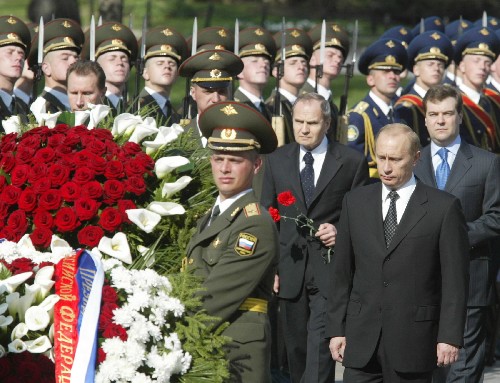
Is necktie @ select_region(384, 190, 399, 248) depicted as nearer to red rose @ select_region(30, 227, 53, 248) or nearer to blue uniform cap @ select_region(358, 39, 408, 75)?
red rose @ select_region(30, 227, 53, 248)

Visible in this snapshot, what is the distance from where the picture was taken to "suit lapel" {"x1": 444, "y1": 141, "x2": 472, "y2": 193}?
8258 millimetres

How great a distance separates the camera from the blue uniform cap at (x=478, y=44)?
1263 centimetres

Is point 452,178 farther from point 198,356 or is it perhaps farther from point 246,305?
point 198,356

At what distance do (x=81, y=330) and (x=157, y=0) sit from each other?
1273 inches

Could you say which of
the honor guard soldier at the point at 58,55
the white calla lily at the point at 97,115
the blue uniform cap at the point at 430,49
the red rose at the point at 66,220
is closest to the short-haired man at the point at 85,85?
the honor guard soldier at the point at 58,55

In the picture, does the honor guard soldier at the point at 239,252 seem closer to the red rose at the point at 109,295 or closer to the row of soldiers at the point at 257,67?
the red rose at the point at 109,295

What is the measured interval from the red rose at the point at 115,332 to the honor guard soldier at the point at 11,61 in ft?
15.5

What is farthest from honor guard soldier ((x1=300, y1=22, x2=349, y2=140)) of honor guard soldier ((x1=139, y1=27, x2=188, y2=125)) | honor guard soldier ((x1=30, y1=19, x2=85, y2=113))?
honor guard soldier ((x1=30, y1=19, x2=85, y2=113))

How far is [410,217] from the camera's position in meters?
6.80

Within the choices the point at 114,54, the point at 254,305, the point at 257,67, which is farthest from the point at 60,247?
the point at 257,67

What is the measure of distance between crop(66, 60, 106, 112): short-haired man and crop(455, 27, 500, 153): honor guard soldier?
3.86m

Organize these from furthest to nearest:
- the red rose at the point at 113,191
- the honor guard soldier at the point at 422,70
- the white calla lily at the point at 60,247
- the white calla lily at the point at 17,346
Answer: the honor guard soldier at the point at 422,70
the red rose at the point at 113,191
the white calla lily at the point at 60,247
the white calla lily at the point at 17,346

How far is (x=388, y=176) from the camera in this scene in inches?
271

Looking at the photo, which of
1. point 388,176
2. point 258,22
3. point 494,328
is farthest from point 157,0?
point 388,176
